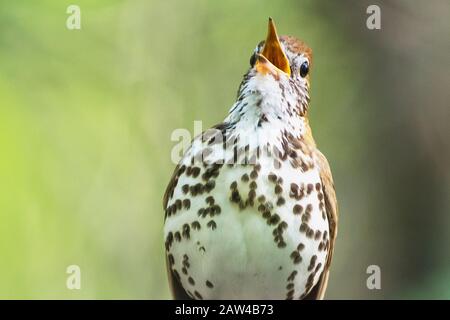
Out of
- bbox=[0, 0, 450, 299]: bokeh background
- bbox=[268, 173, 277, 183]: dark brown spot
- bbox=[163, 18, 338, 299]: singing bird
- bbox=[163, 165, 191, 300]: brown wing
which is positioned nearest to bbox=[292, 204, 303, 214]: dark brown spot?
bbox=[163, 18, 338, 299]: singing bird

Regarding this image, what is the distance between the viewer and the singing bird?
396cm

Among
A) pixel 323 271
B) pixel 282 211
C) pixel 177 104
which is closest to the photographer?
pixel 282 211

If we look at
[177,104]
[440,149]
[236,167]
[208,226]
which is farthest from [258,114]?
[440,149]

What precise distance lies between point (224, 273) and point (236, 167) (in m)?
0.44

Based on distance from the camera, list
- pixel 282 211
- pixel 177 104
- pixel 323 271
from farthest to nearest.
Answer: pixel 177 104, pixel 323 271, pixel 282 211

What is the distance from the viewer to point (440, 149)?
564cm

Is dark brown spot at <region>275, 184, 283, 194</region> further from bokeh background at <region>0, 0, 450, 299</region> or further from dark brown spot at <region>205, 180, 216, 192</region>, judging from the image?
bokeh background at <region>0, 0, 450, 299</region>

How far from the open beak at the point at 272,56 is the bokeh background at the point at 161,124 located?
127cm

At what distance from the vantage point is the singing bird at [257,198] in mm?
3955

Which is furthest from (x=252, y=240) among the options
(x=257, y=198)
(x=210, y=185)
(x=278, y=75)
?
(x=278, y=75)

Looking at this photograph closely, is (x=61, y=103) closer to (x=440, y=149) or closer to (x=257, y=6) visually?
(x=257, y=6)

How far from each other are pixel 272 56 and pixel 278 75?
0.30 ft

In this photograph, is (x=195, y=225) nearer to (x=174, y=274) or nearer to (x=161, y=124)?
(x=174, y=274)

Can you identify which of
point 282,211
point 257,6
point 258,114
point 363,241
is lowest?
point 363,241
